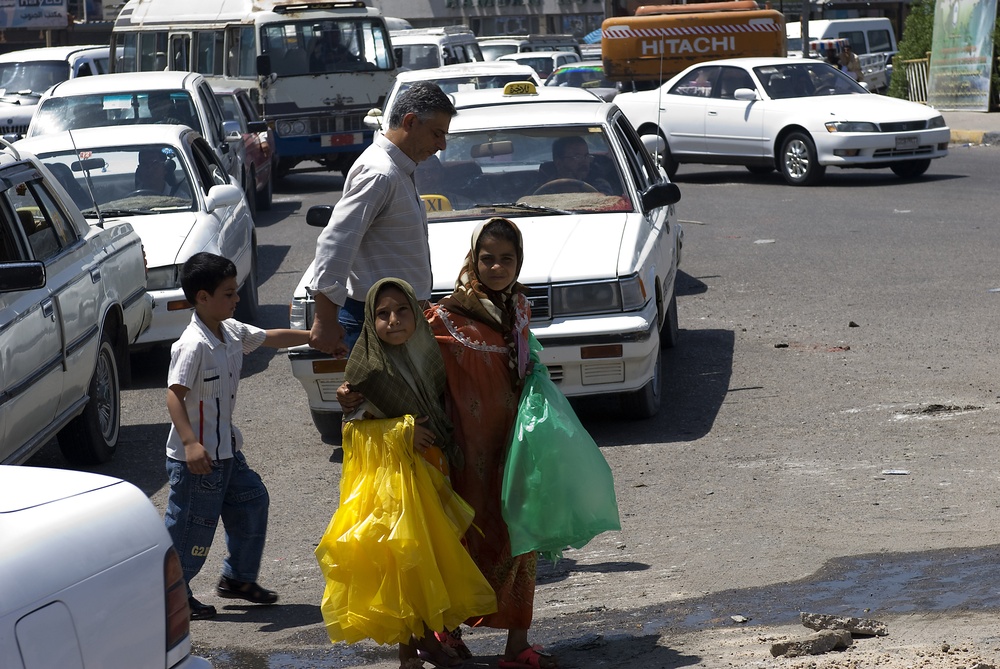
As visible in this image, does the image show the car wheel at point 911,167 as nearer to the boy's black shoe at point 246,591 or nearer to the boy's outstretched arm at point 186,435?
the boy's black shoe at point 246,591

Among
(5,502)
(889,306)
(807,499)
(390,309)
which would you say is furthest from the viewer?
(889,306)

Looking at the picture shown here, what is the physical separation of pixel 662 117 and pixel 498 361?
50.2 feet

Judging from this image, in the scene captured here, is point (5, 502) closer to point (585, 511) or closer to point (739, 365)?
point (585, 511)

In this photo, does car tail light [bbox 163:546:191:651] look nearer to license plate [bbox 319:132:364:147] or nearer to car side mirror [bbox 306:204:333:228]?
car side mirror [bbox 306:204:333:228]

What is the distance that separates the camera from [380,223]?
186 inches

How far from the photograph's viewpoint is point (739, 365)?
8602mm

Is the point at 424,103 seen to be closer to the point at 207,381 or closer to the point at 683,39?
the point at 207,381

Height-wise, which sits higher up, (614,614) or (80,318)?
(80,318)

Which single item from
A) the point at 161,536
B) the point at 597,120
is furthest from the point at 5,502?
the point at 597,120

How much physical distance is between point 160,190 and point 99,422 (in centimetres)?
358

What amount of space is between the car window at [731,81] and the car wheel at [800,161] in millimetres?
1043

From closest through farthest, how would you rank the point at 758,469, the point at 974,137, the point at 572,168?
the point at 758,469, the point at 572,168, the point at 974,137

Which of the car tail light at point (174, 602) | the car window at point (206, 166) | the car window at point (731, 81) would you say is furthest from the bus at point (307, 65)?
the car tail light at point (174, 602)

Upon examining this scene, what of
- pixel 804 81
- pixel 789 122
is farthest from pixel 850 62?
pixel 789 122
